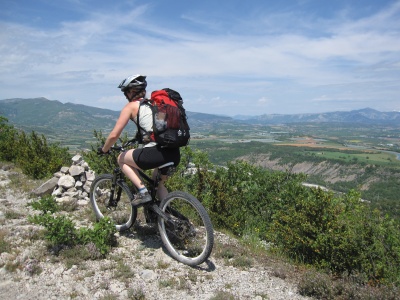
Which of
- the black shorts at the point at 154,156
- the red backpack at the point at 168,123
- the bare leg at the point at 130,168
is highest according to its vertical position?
the red backpack at the point at 168,123

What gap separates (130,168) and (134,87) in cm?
128

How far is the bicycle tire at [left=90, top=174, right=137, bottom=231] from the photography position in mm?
5606

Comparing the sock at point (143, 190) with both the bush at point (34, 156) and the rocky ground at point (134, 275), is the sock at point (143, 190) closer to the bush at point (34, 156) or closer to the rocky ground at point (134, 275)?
the rocky ground at point (134, 275)

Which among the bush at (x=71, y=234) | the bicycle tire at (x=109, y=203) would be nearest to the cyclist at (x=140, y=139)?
the bush at (x=71, y=234)

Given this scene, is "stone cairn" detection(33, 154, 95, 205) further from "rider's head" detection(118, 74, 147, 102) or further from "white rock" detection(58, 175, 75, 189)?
"rider's head" detection(118, 74, 147, 102)

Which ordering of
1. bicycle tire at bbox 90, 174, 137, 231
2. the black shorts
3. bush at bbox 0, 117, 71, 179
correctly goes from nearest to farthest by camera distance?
1. the black shorts
2. bicycle tire at bbox 90, 174, 137, 231
3. bush at bbox 0, 117, 71, 179

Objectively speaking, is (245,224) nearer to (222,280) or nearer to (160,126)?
(222,280)

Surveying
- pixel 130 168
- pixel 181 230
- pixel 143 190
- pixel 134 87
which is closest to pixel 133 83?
pixel 134 87

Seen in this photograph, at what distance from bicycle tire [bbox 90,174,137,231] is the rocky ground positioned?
582mm

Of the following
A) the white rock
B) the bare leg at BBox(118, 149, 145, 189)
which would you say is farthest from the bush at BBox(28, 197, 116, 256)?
the white rock

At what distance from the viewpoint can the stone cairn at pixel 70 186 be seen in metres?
7.70

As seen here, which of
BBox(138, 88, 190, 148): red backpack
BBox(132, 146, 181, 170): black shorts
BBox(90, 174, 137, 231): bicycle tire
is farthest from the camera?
BBox(90, 174, 137, 231): bicycle tire

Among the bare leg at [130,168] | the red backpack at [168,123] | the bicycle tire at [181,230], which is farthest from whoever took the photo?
the bare leg at [130,168]

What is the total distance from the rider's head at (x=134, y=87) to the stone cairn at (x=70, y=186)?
12.7 feet
